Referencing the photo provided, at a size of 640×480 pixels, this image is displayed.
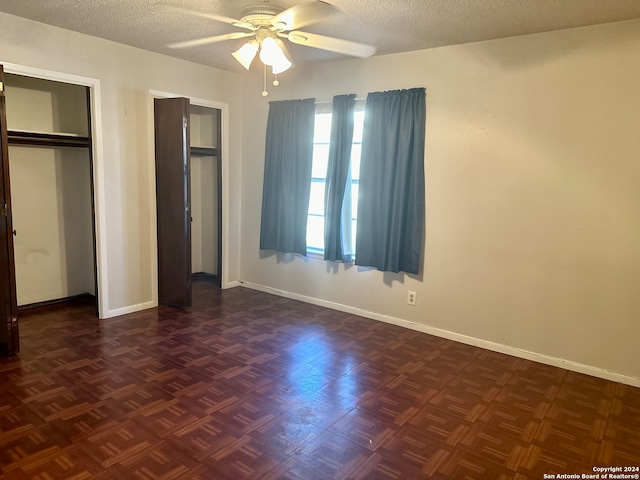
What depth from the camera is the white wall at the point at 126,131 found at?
395cm

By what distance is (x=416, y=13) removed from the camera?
3072 millimetres

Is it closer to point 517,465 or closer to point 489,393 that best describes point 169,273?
point 489,393

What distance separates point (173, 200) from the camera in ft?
15.1

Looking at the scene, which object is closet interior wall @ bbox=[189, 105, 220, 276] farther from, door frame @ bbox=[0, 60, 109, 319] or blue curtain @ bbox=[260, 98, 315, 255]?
door frame @ bbox=[0, 60, 109, 319]

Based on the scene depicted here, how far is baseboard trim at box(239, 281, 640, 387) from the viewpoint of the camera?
3332 mm

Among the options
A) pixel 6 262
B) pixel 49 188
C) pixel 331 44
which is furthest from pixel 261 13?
pixel 49 188

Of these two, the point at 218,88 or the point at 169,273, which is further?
the point at 218,88

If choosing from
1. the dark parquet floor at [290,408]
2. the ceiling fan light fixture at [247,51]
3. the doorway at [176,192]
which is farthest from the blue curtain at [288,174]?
the ceiling fan light fixture at [247,51]

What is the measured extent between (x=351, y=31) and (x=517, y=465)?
3.09 metres

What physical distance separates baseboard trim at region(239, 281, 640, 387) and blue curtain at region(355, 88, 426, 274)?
54 cm

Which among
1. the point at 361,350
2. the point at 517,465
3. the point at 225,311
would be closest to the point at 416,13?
the point at 361,350

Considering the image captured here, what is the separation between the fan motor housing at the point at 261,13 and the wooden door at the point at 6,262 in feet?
6.30

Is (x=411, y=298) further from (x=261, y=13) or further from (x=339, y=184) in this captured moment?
(x=261, y=13)

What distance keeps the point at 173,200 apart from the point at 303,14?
105 inches
